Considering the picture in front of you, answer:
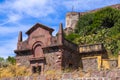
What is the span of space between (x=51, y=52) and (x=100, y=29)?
27694 mm

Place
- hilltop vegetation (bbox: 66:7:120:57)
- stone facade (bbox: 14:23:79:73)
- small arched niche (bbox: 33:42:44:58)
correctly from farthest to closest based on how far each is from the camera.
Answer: hilltop vegetation (bbox: 66:7:120:57) < small arched niche (bbox: 33:42:44:58) < stone facade (bbox: 14:23:79:73)

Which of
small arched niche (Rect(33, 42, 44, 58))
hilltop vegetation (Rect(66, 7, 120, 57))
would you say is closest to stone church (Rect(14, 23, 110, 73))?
small arched niche (Rect(33, 42, 44, 58))

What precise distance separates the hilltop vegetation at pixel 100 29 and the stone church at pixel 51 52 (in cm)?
1305

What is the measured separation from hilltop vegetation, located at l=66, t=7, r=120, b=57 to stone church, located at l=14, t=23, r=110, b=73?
13051 mm

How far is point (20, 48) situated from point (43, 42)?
245 centimetres

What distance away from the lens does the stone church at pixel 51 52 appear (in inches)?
1020

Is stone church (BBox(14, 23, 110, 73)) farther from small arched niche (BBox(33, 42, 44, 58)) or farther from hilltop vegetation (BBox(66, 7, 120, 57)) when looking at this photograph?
hilltop vegetation (BBox(66, 7, 120, 57))

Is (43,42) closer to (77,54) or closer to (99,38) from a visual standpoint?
(77,54)

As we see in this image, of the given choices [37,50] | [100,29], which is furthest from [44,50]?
[100,29]

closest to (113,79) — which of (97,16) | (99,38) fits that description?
(99,38)

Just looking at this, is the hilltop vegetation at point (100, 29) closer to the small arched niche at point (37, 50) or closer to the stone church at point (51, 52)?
the stone church at point (51, 52)

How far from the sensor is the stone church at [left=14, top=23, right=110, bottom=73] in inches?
1020

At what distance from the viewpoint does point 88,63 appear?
27.1 meters

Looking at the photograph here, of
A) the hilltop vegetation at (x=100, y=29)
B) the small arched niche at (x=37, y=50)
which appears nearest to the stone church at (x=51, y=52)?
the small arched niche at (x=37, y=50)
